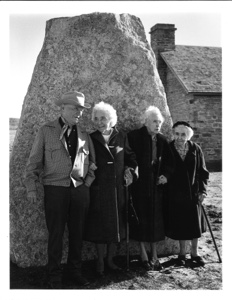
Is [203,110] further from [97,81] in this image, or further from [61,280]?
[61,280]

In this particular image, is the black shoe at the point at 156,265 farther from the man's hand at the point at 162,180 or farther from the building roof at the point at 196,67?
the building roof at the point at 196,67

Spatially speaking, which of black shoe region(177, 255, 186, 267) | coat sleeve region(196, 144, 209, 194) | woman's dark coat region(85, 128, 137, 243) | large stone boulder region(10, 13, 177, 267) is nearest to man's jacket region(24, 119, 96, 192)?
woman's dark coat region(85, 128, 137, 243)

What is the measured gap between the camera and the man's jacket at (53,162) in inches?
137

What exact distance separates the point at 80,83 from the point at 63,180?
137 cm

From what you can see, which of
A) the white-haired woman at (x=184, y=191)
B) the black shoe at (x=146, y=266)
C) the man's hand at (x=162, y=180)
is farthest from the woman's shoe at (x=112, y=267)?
the man's hand at (x=162, y=180)

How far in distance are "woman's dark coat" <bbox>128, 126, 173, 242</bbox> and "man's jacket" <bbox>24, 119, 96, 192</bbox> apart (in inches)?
28.6

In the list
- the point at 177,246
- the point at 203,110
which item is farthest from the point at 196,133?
the point at 177,246

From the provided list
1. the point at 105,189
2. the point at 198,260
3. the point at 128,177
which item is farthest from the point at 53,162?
the point at 198,260

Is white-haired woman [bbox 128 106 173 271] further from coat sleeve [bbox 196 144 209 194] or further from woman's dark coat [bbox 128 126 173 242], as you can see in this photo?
coat sleeve [bbox 196 144 209 194]

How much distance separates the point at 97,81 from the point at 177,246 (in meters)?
2.35

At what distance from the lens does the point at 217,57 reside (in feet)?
50.2

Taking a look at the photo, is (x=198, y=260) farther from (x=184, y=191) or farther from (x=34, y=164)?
(x=34, y=164)

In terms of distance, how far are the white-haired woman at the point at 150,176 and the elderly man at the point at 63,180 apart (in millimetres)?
687

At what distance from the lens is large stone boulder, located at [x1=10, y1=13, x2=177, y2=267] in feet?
13.4
